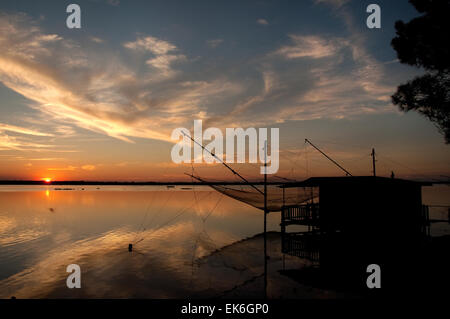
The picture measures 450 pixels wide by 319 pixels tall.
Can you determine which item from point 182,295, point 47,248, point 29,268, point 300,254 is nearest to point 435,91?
point 300,254

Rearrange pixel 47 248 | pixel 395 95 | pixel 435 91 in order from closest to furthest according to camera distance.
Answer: pixel 435 91, pixel 395 95, pixel 47 248

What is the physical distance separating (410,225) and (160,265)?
15.8 meters

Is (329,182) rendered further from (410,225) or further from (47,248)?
(47,248)

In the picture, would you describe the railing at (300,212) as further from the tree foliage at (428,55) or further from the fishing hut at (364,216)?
the tree foliage at (428,55)

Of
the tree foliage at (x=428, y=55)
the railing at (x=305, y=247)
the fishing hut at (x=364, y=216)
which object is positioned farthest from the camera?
the railing at (x=305, y=247)

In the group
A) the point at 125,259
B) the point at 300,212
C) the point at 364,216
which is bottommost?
the point at 125,259

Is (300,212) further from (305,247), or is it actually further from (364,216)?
(364,216)

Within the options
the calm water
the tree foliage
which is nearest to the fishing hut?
the calm water

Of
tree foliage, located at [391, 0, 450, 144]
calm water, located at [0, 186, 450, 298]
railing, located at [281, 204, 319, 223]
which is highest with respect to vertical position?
tree foliage, located at [391, 0, 450, 144]

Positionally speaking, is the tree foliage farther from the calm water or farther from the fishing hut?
the calm water

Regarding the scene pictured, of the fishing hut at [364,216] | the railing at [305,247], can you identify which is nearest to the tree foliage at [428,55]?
the fishing hut at [364,216]

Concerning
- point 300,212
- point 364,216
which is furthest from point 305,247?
point 364,216
